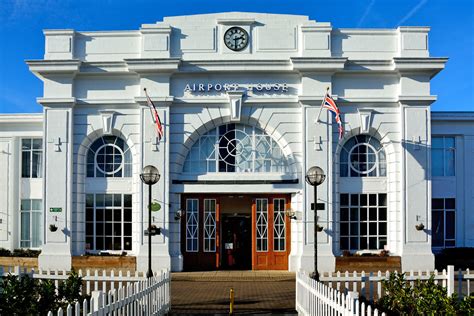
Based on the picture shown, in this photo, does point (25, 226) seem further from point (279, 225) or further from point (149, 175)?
point (149, 175)

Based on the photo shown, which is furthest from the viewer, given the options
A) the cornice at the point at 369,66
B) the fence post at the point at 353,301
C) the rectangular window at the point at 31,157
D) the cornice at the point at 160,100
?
the rectangular window at the point at 31,157

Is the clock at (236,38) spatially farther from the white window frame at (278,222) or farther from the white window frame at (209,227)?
the white window frame at (278,222)

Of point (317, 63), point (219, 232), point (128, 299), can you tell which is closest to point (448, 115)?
point (317, 63)

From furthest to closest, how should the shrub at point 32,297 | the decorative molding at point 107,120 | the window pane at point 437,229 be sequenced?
1. the window pane at point 437,229
2. the decorative molding at point 107,120
3. the shrub at point 32,297

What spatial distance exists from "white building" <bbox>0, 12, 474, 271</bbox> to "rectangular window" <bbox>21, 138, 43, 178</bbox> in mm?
3199

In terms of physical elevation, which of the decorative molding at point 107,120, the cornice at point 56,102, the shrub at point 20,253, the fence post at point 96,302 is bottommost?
the shrub at point 20,253

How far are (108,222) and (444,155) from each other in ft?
48.8

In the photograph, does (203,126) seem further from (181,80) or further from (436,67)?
(436,67)

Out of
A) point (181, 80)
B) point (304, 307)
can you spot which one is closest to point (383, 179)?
point (181, 80)

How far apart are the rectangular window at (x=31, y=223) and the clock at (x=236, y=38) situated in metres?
10.9

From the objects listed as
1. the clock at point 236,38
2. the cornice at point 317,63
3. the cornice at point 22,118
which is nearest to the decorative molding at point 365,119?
the cornice at point 317,63

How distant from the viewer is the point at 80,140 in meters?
24.7

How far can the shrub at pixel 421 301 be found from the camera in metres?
9.23

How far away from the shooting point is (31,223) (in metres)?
27.2
